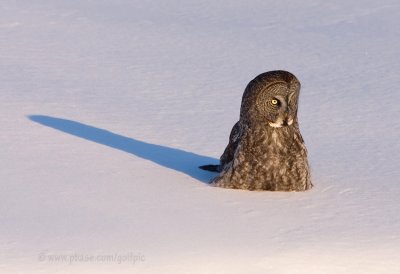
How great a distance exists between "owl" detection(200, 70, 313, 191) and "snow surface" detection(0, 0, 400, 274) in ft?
0.33

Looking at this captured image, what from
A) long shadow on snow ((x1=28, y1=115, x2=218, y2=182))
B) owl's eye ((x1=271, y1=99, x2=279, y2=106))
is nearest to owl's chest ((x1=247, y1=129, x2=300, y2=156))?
owl's eye ((x1=271, y1=99, x2=279, y2=106))

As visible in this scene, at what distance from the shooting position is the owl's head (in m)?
6.27

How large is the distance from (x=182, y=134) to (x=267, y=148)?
4.90 ft

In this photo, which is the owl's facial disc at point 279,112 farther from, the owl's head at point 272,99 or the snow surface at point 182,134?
the snow surface at point 182,134

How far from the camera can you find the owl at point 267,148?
20.8 feet

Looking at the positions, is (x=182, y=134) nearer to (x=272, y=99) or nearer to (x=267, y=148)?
(x=267, y=148)

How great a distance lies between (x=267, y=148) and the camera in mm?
6453

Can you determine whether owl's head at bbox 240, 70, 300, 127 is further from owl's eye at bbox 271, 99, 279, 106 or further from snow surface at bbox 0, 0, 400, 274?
snow surface at bbox 0, 0, 400, 274

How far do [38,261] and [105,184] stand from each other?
1.44m

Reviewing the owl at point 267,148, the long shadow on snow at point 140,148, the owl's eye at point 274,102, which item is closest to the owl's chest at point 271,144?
the owl at point 267,148

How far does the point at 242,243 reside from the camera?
5543 millimetres

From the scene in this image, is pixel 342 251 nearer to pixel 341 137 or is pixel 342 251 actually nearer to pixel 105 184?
pixel 105 184

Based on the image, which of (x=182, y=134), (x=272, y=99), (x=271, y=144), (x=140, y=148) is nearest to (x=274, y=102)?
(x=272, y=99)

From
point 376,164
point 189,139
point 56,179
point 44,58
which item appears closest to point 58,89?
point 44,58
